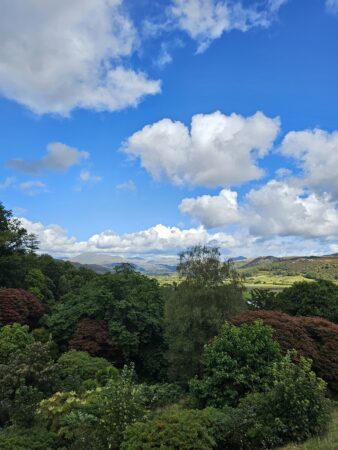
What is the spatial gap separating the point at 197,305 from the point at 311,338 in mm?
7405

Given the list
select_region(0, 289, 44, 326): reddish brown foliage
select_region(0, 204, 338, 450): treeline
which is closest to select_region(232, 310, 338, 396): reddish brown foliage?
select_region(0, 204, 338, 450): treeline

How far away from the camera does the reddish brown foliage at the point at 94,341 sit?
28031mm

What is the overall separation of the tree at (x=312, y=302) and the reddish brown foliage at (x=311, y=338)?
43.1ft

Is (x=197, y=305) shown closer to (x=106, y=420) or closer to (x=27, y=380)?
(x=27, y=380)

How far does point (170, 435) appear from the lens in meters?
9.85

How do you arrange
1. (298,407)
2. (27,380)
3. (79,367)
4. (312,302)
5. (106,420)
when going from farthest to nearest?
(312,302) → (79,367) → (27,380) → (106,420) → (298,407)

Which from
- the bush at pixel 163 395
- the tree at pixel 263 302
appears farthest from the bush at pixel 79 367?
the tree at pixel 263 302

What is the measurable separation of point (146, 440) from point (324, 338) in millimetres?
12273

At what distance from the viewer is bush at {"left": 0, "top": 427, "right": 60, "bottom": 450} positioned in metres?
11.0

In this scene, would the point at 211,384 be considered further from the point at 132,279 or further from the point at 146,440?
the point at 132,279

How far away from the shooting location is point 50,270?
176 feet

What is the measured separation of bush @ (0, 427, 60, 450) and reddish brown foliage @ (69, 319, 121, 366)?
49.0 feet

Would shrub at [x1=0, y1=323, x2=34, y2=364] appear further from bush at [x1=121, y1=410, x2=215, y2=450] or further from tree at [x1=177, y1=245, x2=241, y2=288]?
bush at [x1=121, y1=410, x2=215, y2=450]

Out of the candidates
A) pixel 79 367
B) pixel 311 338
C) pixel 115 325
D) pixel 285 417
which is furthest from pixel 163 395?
pixel 115 325
